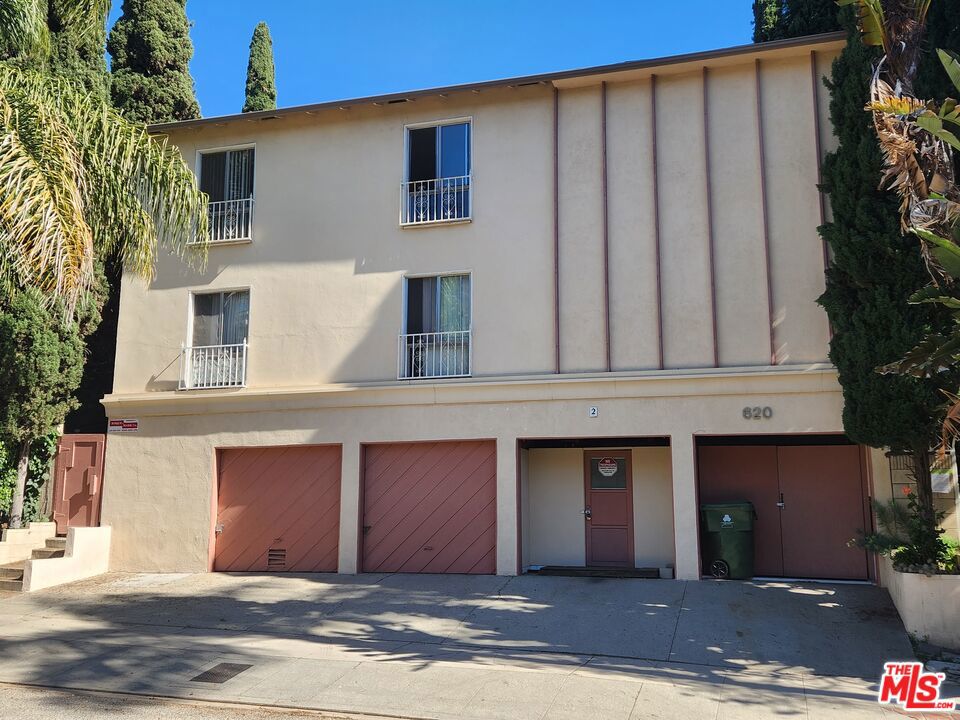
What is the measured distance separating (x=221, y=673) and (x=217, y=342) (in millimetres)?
8289

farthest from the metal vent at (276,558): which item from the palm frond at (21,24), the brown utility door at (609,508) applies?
the palm frond at (21,24)

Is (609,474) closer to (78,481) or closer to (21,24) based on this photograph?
(78,481)

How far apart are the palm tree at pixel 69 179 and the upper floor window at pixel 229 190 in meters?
3.26

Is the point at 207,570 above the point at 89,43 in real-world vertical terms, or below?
below

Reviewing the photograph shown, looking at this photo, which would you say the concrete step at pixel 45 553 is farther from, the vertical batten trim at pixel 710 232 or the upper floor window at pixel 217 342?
the vertical batten trim at pixel 710 232

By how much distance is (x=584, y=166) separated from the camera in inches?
560

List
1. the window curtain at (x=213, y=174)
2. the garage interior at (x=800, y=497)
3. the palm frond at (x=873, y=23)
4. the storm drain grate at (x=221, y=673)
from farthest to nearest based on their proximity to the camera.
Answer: the window curtain at (x=213, y=174) < the garage interior at (x=800, y=497) < the palm frond at (x=873, y=23) < the storm drain grate at (x=221, y=673)

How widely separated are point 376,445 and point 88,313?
660 centimetres

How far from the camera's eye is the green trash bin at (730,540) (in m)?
12.8

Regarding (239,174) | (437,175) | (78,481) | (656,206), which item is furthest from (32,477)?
(656,206)

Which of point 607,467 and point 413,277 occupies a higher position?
point 413,277

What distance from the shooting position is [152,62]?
2053cm

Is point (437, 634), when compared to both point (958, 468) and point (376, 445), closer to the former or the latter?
point (376, 445)

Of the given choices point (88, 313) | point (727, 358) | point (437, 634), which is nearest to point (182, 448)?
point (88, 313)
